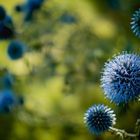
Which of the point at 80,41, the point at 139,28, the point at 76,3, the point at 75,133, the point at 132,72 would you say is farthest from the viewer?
the point at 76,3

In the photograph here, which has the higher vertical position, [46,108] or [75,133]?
[46,108]

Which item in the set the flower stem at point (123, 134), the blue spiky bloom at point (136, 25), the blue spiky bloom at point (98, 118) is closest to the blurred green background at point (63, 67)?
the blue spiky bloom at point (98, 118)

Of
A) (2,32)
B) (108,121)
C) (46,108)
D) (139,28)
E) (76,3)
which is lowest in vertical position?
(108,121)

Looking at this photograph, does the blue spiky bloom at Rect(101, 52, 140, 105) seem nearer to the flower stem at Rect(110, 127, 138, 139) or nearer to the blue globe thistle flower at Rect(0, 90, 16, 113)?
the flower stem at Rect(110, 127, 138, 139)

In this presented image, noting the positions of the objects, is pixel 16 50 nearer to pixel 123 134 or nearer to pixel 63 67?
pixel 63 67

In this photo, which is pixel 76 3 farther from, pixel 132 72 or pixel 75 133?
pixel 132 72

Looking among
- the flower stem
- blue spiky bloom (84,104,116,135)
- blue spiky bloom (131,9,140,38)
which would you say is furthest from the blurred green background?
the flower stem

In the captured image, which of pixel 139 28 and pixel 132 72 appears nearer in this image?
pixel 132 72

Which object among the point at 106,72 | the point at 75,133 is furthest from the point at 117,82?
the point at 75,133
